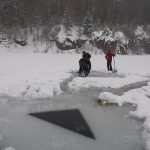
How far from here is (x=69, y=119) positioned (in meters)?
6.07

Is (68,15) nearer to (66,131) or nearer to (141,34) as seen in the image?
(141,34)

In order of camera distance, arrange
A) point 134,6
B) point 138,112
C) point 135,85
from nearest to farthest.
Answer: point 138,112
point 135,85
point 134,6

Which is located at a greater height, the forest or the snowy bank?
the forest

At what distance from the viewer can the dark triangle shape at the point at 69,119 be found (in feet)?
18.0

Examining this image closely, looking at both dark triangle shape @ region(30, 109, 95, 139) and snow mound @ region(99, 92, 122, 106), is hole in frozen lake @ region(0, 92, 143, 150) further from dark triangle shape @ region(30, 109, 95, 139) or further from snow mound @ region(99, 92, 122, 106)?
snow mound @ region(99, 92, 122, 106)

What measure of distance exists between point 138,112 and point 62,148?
2.89m

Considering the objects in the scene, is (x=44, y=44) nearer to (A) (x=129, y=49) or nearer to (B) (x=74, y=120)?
(A) (x=129, y=49)

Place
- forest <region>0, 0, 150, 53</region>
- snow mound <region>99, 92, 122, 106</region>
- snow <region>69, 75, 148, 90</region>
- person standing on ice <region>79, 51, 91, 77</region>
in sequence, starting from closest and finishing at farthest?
snow mound <region>99, 92, 122, 106</region>
snow <region>69, 75, 148, 90</region>
person standing on ice <region>79, 51, 91, 77</region>
forest <region>0, 0, 150, 53</region>

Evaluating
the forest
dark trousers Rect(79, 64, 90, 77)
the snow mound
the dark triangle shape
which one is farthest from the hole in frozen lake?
the forest

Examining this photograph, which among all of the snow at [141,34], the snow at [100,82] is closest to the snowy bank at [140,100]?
the snow at [100,82]

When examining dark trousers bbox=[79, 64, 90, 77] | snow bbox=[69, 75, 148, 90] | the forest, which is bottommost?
snow bbox=[69, 75, 148, 90]

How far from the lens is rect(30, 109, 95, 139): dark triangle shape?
18.0 ft

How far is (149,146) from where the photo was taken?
4.70m

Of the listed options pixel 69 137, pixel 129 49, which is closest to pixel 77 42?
pixel 129 49
